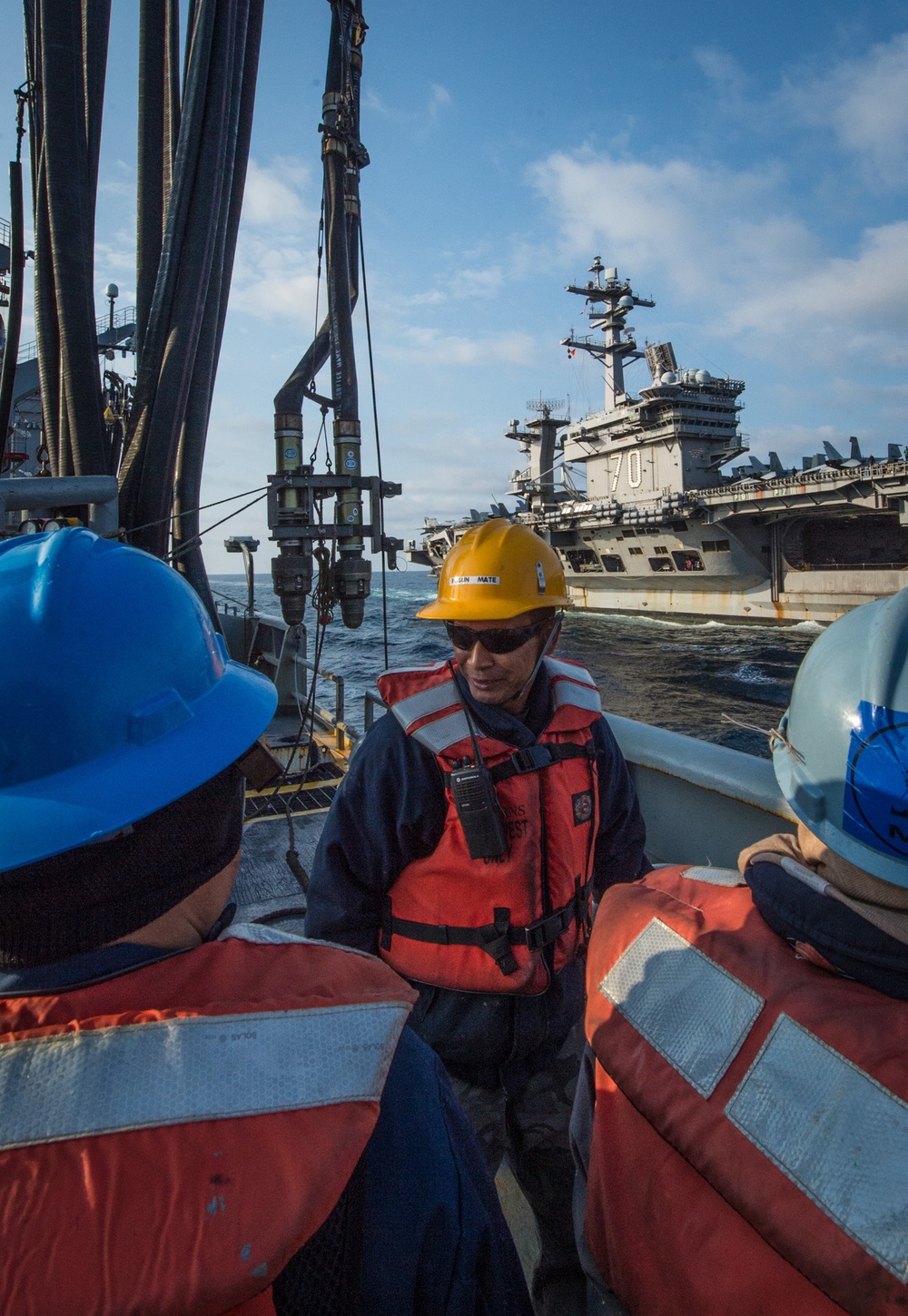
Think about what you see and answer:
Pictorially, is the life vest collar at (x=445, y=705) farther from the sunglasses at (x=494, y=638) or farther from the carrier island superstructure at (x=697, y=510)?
the carrier island superstructure at (x=697, y=510)

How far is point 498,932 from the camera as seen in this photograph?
1.97 m

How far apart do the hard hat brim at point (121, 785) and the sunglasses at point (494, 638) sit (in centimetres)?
120

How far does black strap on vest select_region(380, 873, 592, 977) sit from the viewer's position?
1.96 m

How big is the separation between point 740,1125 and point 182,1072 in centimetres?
73

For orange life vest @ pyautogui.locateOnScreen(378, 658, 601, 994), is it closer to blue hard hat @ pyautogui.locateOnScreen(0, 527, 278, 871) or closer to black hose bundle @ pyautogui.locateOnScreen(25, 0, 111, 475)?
blue hard hat @ pyautogui.locateOnScreen(0, 527, 278, 871)

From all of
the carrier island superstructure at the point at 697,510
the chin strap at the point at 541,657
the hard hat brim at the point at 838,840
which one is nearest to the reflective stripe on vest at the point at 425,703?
the chin strap at the point at 541,657

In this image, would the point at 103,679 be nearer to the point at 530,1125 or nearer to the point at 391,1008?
the point at 391,1008

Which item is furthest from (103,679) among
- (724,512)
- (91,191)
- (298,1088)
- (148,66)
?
(724,512)

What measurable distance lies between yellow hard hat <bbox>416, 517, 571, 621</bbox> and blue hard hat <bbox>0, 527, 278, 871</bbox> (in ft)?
4.31

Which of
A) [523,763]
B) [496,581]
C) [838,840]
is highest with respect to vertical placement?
[496,581]

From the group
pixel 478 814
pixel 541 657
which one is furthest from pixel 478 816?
pixel 541 657

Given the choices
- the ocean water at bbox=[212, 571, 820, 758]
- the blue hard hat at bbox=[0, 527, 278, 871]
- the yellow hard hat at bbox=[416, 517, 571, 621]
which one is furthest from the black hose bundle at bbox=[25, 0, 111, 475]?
the ocean water at bbox=[212, 571, 820, 758]

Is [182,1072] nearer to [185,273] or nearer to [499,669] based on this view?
[499,669]

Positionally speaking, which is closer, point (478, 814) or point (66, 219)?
point (478, 814)
